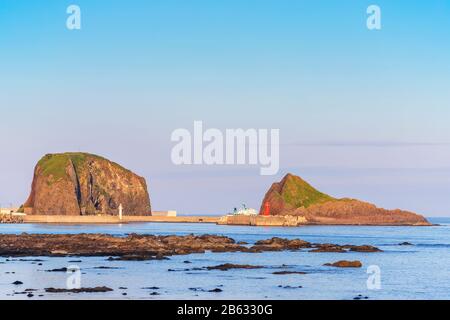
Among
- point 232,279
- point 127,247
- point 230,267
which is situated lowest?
point 232,279

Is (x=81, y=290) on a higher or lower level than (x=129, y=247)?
lower

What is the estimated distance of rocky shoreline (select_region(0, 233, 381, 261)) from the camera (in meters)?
82.9

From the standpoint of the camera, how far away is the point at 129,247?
9175 cm

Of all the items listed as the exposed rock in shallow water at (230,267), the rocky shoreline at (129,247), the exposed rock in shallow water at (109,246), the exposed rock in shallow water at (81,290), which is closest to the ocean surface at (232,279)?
the exposed rock in shallow water at (81,290)

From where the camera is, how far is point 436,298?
177ft

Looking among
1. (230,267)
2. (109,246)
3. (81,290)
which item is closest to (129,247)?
(109,246)

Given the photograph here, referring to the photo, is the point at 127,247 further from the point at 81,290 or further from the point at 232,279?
the point at 81,290

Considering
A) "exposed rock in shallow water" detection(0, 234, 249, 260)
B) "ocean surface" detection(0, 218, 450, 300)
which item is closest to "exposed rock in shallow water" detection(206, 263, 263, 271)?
"ocean surface" detection(0, 218, 450, 300)

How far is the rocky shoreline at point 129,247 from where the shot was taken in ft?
272

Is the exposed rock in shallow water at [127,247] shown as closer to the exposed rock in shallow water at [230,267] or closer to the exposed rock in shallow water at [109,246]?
the exposed rock in shallow water at [109,246]

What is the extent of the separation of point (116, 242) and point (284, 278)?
39668 millimetres
